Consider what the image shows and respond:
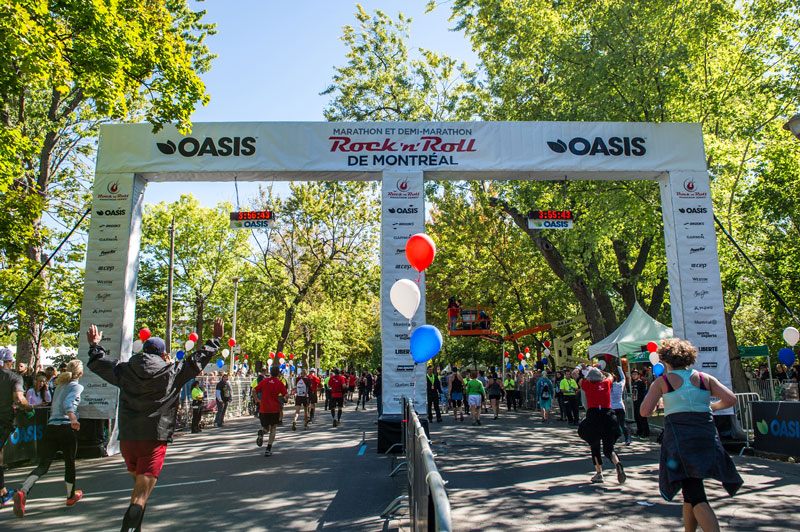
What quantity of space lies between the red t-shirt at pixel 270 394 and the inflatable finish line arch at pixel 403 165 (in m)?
2.70

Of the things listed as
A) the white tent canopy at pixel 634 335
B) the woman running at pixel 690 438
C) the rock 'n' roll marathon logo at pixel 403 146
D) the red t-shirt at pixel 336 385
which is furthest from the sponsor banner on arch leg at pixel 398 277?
the white tent canopy at pixel 634 335

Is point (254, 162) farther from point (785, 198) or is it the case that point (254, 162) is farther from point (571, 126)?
point (785, 198)

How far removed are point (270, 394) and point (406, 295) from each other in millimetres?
5028

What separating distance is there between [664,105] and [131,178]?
14355 mm

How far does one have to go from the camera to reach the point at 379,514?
20.9 feet

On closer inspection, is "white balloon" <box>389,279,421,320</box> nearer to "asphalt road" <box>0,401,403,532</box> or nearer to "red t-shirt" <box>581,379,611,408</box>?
"asphalt road" <box>0,401,403,532</box>

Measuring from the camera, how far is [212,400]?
19.1 meters

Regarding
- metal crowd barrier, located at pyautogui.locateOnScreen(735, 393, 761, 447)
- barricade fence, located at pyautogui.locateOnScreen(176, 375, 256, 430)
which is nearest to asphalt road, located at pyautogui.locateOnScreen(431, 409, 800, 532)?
metal crowd barrier, located at pyautogui.locateOnScreen(735, 393, 761, 447)

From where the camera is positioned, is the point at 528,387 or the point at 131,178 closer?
the point at 131,178

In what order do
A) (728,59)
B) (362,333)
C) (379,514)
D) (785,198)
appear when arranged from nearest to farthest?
(379,514) < (728,59) < (785,198) < (362,333)

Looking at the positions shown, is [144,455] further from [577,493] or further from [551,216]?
[551,216]

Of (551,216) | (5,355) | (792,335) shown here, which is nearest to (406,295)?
(551,216)

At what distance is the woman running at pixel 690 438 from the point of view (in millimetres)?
4465

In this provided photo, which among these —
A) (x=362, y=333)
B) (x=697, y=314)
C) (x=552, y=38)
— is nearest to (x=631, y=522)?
(x=697, y=314)
